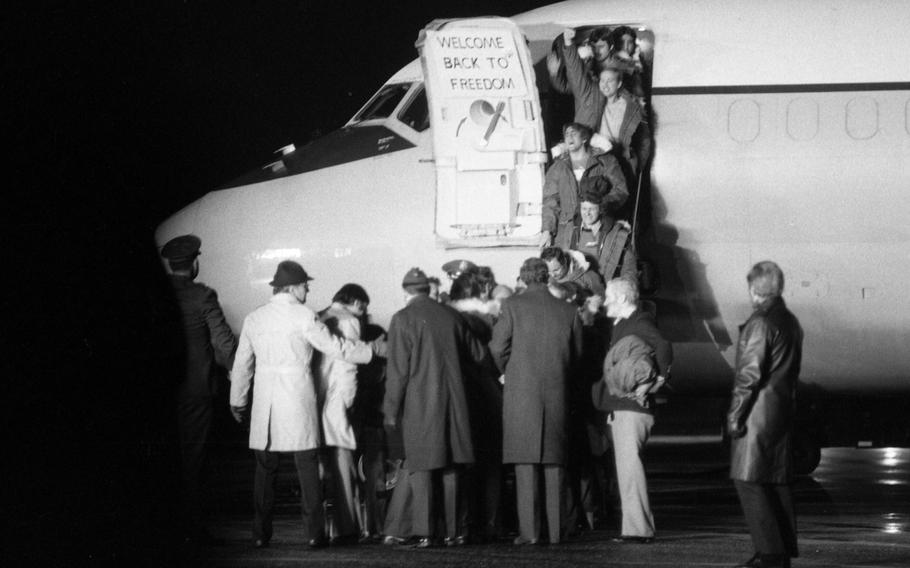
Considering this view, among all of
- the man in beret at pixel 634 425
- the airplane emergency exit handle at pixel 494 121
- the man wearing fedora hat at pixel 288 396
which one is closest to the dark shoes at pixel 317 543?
the man wearing fedora hat at pixel 288 396

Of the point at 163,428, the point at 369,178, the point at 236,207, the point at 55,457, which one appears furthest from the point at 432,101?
the point at 163,428

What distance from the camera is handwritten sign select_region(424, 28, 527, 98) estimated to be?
12.6 m

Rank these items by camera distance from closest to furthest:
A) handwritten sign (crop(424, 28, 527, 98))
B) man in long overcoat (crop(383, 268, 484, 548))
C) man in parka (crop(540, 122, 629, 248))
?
man in long overcoat (crop(383, 268, 484, 548)), man in parka (crop(540, 122, 629, 248)), handwritten sign (crop(424, 28, 527, 98))

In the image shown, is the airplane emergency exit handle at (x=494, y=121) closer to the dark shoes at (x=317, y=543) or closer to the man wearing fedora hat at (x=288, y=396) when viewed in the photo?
the man wearing fedora hat at (x=288, y=396)

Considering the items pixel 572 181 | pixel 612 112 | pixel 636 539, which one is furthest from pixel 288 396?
pixel 612 112

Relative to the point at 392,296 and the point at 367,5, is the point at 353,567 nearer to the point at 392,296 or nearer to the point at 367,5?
the point at 392,296

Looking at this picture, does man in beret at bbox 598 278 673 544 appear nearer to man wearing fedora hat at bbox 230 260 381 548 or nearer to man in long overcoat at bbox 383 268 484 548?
man in long overcoat at bbox 383 268 484 548

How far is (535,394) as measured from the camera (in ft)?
35.1

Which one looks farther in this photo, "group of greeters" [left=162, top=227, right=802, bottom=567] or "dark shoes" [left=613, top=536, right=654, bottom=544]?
"dark shoes" [left=613, top=536, right=654, bottom=544]

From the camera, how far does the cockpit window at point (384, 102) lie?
44.7ft

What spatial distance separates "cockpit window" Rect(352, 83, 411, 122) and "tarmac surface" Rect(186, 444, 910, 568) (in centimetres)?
346

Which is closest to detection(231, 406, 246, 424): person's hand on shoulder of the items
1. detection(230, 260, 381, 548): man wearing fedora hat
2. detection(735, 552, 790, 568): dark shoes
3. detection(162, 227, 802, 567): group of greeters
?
detection(162, 227, 802, 567): group of greeters

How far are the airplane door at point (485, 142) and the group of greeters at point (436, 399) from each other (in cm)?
159

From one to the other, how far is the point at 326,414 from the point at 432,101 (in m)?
3.06
